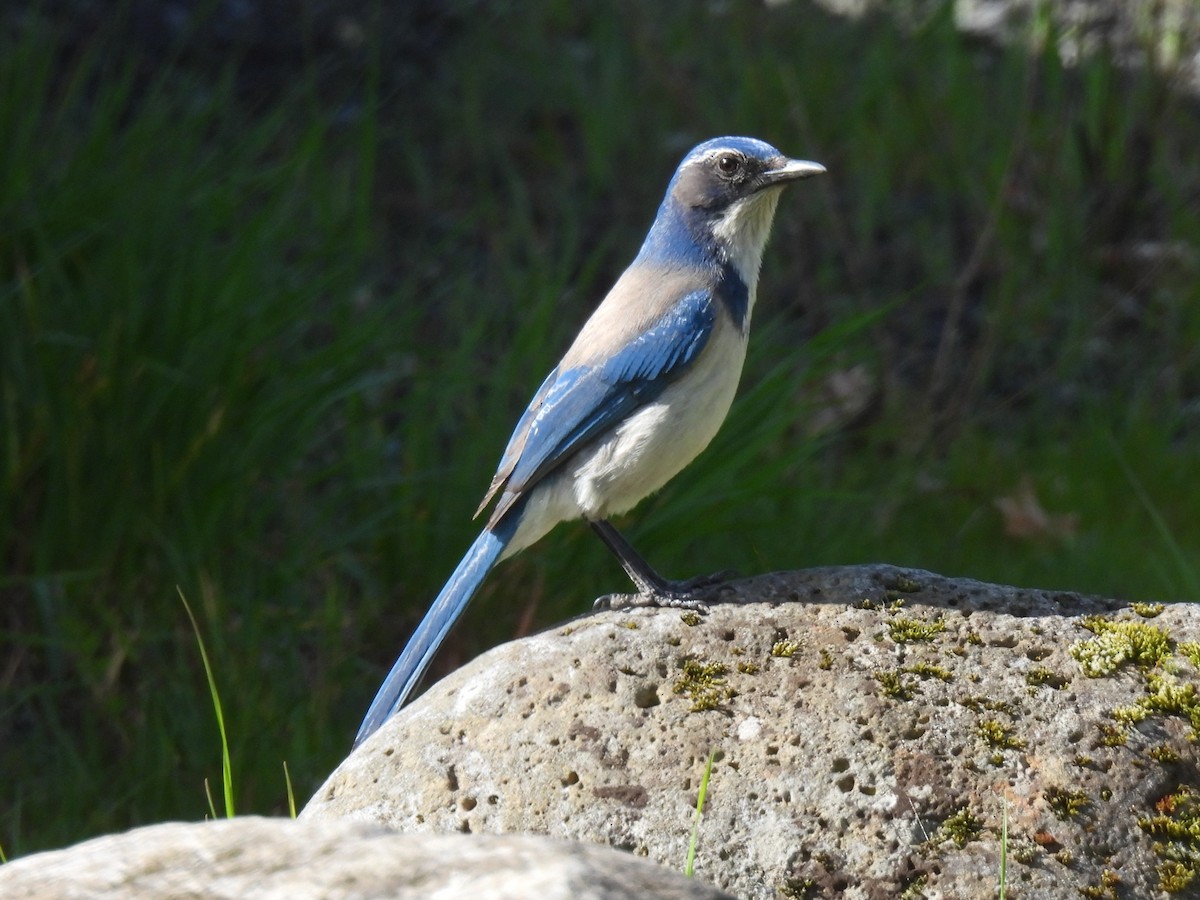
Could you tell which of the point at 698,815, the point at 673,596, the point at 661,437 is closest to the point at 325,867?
the point at 698,815

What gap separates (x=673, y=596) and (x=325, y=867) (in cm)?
157

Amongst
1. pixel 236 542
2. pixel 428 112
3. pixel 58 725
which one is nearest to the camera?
pixel 58 725

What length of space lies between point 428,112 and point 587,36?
1.16 metres

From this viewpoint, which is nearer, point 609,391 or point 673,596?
point 673,596

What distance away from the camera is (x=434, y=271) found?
7.10m

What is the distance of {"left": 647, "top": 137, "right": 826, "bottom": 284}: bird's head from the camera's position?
161 inches

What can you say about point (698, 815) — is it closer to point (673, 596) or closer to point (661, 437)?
point (673, 596)

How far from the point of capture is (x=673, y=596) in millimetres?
3477

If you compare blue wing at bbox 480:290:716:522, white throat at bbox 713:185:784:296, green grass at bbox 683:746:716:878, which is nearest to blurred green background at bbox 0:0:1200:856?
white throat at bbox 713:185:784:296

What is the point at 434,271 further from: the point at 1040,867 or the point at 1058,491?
the point at 1040,867

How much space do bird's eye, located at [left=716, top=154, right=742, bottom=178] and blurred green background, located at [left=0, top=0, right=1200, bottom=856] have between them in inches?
29.5

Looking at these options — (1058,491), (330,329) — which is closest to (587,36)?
(330,329)

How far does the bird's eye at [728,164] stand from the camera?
13.6 ft

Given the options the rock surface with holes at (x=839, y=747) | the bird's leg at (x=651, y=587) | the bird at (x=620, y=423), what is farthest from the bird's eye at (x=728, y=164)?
the rock surface with holes at (x=839, y=747)
